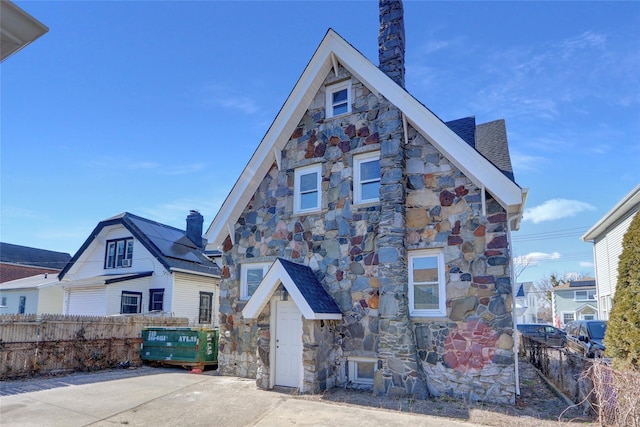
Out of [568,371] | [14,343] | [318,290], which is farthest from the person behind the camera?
[14,343]

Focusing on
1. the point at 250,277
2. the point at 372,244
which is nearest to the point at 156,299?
the point at 250,277

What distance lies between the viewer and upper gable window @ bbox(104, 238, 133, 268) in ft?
71.4

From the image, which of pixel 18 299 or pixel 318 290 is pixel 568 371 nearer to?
pixel 318 290

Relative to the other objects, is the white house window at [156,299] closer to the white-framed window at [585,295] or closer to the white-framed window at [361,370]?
the white-framed window at [361,370]

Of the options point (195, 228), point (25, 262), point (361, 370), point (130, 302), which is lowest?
point (361, 370)

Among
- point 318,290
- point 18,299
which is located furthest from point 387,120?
point 18,299

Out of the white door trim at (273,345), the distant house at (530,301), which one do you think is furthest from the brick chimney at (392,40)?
the distant house at (530,301)

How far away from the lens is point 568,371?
29.4 ft

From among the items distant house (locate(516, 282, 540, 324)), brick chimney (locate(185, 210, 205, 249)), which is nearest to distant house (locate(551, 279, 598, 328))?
distant house (locate(516, 282, 540, 324))

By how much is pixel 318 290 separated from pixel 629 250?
6293 mm

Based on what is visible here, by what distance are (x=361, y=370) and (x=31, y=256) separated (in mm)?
39551

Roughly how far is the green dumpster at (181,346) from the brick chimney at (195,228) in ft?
36.7

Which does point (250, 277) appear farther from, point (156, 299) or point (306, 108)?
point (156, 299)

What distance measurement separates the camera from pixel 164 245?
21.6 m
